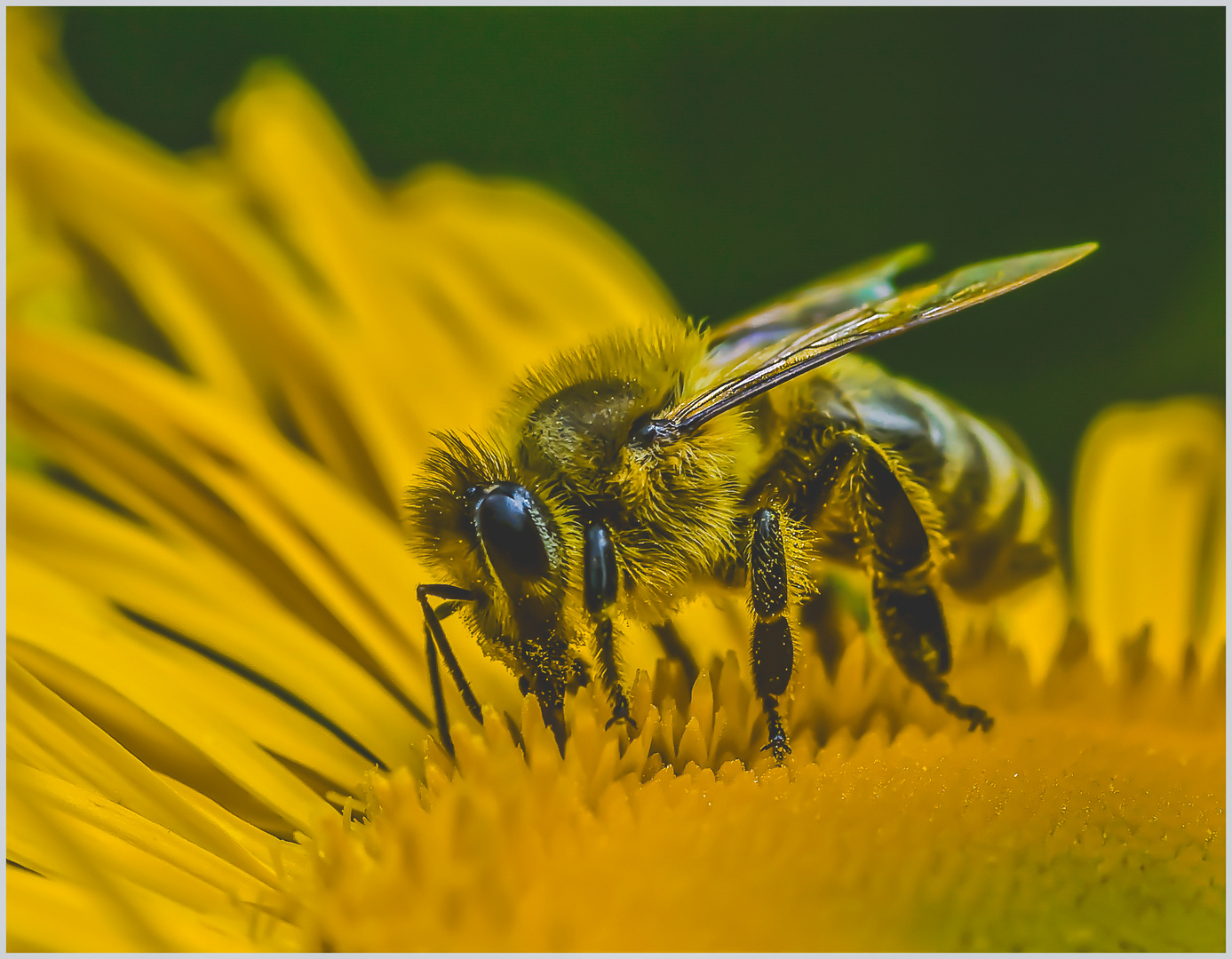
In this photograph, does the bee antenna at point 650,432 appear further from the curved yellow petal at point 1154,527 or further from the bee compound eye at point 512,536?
the curved yellow petal at point 1154,527

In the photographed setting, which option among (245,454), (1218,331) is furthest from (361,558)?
(1218,331)

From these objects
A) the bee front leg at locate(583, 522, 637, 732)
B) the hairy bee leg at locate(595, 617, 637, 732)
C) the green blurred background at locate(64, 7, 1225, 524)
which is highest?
the green blurred background at locate(64, 7, 1225, 524)

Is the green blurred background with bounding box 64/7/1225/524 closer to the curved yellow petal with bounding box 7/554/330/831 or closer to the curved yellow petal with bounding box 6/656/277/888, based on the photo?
the curved yellow petal with bounding box 7/554/330/831

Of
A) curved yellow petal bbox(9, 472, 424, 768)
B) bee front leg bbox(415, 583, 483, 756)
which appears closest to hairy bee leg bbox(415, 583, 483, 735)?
bee front leg bbox(415, 583, 483, 756)

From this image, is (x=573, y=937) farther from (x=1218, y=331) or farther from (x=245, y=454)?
(x=1218, y=331)

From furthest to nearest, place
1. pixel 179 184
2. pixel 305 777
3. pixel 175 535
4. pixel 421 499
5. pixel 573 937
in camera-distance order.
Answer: pixel 179 184
pixel 175 535
pixel 305 777
pixel 421 499
pixel 573 937

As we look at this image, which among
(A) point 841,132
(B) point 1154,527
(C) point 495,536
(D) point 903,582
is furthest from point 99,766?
(B) point 1154,527
